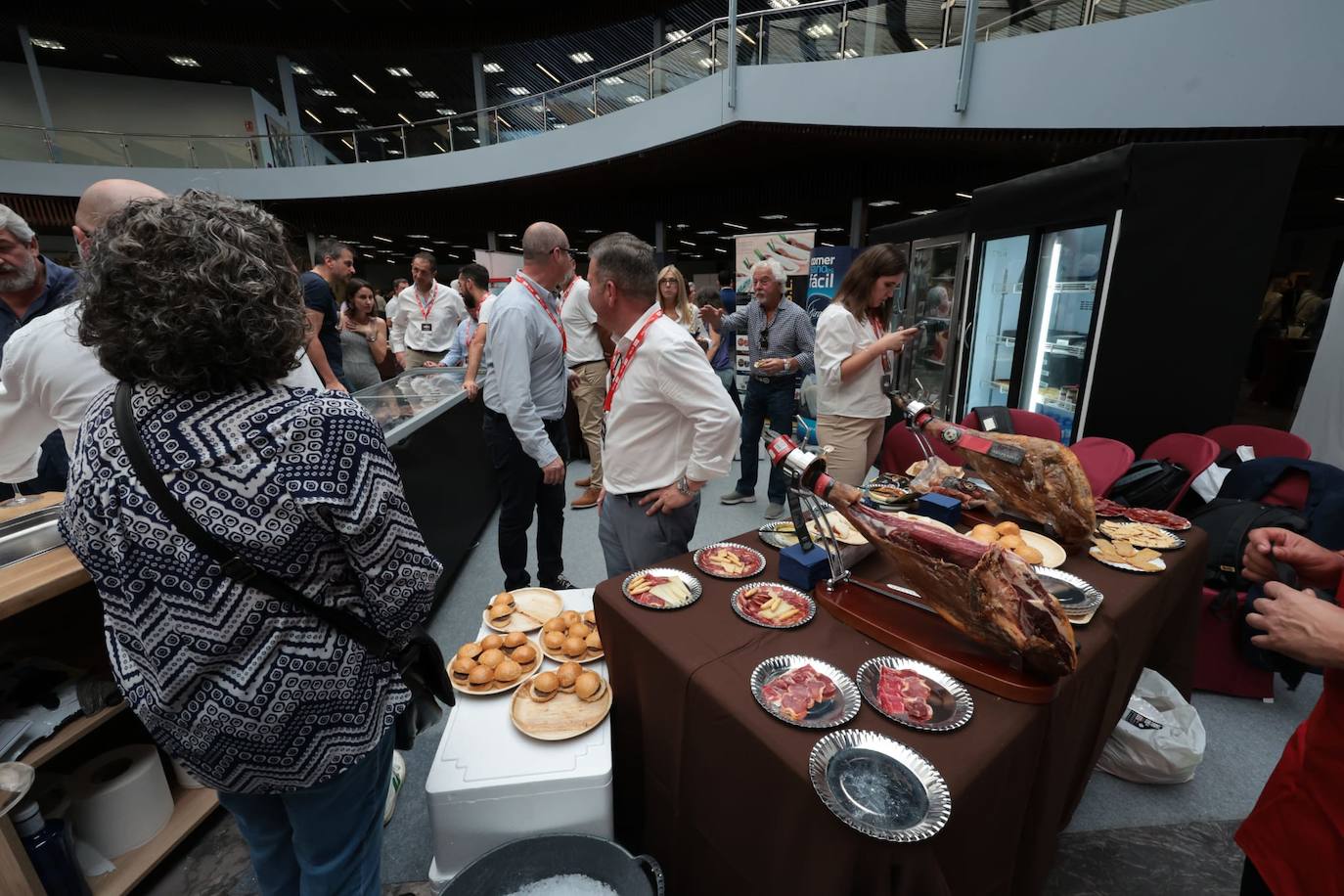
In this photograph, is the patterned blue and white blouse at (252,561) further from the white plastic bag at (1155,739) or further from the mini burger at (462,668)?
the white plastic bag at (1155,739)

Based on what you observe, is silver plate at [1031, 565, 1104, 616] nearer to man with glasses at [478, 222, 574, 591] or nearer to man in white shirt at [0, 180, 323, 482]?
man with glasses at [478, 222, 574, 591]


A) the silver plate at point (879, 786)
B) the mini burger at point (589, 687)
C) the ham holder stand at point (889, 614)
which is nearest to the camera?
the silver plate at point (879, 786)

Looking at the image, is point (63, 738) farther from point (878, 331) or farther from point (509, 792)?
point (878, 331)

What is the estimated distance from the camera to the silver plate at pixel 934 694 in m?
1.08

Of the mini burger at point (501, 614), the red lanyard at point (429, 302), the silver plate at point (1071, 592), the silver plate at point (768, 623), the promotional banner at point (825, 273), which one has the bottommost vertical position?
the mini burger at point (501, 614)

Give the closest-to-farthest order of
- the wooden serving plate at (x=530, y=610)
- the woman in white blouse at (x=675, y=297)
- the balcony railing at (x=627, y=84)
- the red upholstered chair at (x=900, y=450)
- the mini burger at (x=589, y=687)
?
the mini burger at (x=589, y=687) < the wooden serving plate at (x=530, y=610) < the red upholstered chair at (x=900, y=450) < the woman in white blouse at (x=675, y=297) < the balcony railing at (x=627, y=84)

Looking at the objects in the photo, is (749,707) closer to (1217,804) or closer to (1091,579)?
(1091,579)

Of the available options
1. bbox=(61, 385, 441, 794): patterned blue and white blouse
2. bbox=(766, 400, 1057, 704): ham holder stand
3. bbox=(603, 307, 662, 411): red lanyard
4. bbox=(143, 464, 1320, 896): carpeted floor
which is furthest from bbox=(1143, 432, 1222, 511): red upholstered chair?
bbox=(61, 385, 441, 794): patterned blue and white blouse

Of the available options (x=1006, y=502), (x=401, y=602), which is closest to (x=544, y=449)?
(x=401, y=602)

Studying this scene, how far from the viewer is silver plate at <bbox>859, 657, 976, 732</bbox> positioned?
108cm

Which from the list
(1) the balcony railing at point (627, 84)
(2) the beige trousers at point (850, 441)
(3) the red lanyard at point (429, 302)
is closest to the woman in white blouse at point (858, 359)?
(2) the beige trousers at point (850, 441)

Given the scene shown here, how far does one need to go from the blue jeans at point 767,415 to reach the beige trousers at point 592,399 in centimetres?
121

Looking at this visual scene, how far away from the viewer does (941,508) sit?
1.89 m

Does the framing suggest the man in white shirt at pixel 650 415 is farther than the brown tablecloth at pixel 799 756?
Yes
